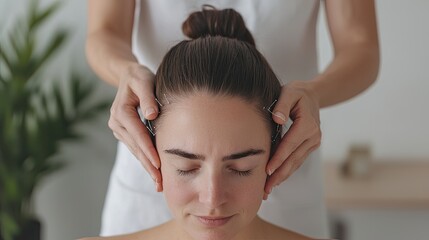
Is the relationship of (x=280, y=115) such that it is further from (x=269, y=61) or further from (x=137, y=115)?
(x=269, y=61)

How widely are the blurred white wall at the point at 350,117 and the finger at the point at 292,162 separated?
1861 millimetres

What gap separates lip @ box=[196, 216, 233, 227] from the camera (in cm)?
118

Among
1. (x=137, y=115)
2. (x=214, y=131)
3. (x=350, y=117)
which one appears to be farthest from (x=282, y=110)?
(x=350, y=117)

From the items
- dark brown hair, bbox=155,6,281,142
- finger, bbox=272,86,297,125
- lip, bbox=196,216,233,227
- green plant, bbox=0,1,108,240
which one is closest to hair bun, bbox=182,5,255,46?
dark brown hair, bbox=155,6,281,142

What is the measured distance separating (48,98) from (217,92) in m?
2.10

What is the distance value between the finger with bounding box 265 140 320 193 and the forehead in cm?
5

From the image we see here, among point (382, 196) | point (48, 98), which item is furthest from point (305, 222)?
point (48, 98)

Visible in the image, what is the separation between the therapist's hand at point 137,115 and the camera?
115cm

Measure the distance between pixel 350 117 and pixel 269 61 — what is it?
1583 millimetres

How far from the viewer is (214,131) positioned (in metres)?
1.15

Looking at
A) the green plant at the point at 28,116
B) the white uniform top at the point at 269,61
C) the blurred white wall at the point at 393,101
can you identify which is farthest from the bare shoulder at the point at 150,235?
the blurred white wall at the point at 393,101

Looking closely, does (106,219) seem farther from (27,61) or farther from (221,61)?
(27,61)

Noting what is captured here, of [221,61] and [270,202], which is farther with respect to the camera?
[270,202]

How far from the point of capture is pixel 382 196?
279 cm
